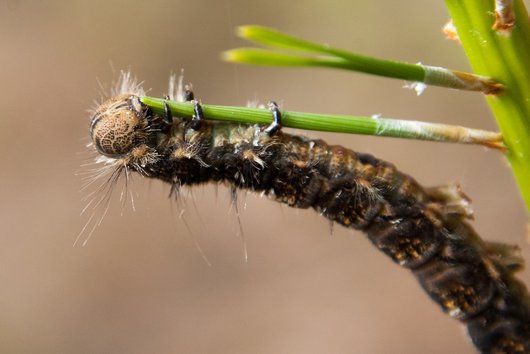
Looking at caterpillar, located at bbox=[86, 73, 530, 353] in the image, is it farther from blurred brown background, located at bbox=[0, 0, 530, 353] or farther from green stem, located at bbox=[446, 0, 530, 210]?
blurred brown background, located at bbox=[0, 0, 530, 353]

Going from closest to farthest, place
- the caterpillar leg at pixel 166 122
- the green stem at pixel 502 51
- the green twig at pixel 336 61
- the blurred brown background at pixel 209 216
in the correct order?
1. the green twig at pixel 336 61
2. the green stem at pixel 502 51
3. the caterpillar leg at pixel 166 122
4. the blurred brown background at pixel 209 216

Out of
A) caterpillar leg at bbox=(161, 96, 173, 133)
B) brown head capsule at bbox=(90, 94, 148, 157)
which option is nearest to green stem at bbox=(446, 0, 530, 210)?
caterpillar leg at bbox=(161, 96, 173, 133)

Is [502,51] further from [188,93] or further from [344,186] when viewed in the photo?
[188,93]

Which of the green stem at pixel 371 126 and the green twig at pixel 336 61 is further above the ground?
the green twig at pixel 336 61

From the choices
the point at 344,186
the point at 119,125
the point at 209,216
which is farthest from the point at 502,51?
the point at 209,216

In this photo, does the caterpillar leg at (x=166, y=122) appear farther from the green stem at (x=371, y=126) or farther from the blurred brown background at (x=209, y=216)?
the blurred brown background at (x=209, y=216)

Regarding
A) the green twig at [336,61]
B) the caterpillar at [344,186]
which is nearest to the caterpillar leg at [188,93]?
the caterpillar at [344,186]
